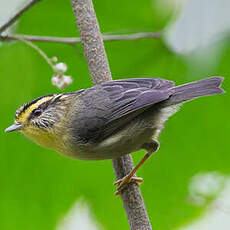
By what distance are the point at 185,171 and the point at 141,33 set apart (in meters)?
0.97

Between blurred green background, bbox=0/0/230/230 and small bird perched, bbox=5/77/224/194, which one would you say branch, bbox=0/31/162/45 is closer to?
blurred green background, bbox=0/0/230/230

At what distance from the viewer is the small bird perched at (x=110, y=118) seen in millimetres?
2764

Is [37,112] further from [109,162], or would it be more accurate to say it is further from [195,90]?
[195,90]

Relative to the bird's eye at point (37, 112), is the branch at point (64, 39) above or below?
above

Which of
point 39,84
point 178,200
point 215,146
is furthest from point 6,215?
point 215,146

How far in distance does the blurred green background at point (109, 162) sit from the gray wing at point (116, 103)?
0.31 feet

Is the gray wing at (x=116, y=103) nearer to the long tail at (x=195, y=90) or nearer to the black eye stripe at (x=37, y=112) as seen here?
the long tail at (x=195, y=90)

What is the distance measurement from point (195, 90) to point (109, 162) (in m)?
0.79

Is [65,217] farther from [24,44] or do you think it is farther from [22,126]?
[24,44]

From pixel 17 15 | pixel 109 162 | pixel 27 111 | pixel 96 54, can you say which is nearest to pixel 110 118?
pixel 109 162

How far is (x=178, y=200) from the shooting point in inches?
102

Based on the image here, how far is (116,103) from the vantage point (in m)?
2.89

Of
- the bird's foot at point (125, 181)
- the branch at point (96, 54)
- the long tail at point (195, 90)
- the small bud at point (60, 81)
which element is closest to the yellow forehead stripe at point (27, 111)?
the small bud at point (60, 81)

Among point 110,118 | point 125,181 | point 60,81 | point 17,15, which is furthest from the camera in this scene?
point 110,118
